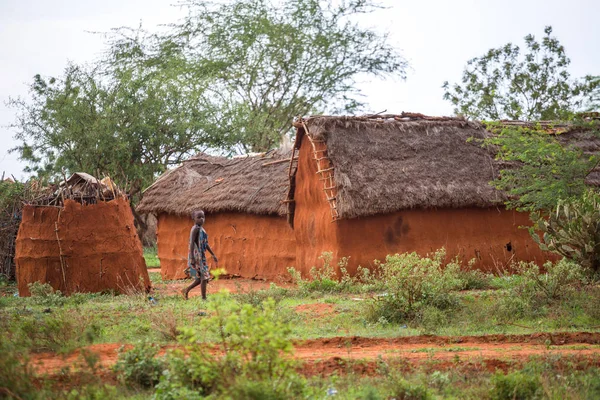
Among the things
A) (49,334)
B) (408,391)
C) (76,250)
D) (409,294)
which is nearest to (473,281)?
(409,294)

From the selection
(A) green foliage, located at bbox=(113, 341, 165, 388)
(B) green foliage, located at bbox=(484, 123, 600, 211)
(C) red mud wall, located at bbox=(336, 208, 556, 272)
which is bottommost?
(A) green foliage, located at bbox=(113, 341, 165, 388)

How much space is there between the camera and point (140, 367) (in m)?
→ 6.85

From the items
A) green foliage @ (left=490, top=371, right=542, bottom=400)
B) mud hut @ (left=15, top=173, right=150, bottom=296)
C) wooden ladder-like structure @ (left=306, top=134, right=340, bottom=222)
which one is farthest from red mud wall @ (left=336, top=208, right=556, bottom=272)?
green foliage @ (left=490, top=371, right=542, bottom=400)

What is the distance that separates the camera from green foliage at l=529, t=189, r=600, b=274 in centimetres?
1119

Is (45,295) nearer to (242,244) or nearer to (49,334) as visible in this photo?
(49,334)

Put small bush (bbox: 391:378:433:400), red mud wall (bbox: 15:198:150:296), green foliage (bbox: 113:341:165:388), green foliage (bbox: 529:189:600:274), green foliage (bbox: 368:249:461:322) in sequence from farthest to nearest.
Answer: red mud wall (bbox: 15:198:150:296) < green foliage (bbox: 529:189:600:274) < green foliage (bbox: 368:249:461:322) < green foliage (bbox: 113:341:165:388) < small bush (bbox: 391:378:433:400)

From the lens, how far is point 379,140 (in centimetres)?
1691

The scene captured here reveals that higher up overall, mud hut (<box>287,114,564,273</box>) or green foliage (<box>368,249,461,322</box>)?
mud hut (<box>287,114,564,273</box>)

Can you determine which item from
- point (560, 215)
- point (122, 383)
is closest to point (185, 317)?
point (122, 383)

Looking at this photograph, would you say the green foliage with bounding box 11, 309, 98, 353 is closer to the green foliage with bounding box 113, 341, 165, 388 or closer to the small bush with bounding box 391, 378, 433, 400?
the green foliage with bounding box 113, 341, 165, 388

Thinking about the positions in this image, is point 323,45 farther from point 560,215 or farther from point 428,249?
point 560,215

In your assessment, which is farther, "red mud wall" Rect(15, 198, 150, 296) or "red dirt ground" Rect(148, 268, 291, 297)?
"red dirt ground" Rect(148, 268, 291, 297)

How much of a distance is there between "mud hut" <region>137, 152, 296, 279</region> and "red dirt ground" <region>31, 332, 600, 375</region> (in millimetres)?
9035

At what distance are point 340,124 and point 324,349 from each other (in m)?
8.44
